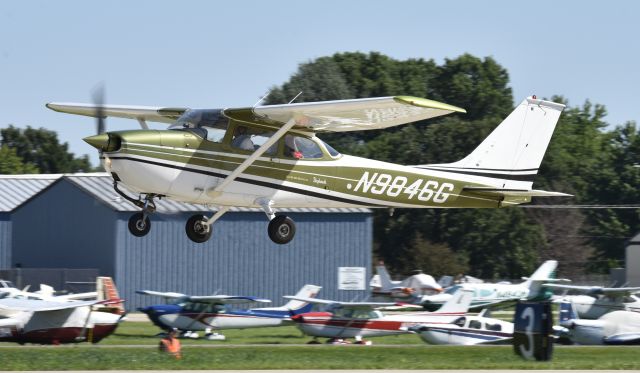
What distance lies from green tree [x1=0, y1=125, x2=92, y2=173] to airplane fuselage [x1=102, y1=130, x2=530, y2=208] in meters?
70.9

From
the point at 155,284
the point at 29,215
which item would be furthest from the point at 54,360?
the point at 29,215

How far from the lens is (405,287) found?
46.9 meters

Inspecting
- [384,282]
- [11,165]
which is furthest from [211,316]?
[11,165]

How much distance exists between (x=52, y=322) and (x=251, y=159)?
1359 cm

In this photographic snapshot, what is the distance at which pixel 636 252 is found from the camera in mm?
56844

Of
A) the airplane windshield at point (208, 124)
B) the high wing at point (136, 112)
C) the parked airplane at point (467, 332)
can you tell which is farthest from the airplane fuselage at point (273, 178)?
the parked airplane at point (467, 332)

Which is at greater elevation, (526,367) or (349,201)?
(349,201)

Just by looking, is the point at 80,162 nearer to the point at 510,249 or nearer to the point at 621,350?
the point at 510,249

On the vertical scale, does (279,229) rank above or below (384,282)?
above

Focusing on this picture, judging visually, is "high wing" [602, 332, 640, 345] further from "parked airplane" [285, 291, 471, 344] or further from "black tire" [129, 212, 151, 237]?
"black tire" [129, 212, 151, 237]

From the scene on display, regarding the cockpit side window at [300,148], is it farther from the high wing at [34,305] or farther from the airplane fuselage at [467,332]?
the airplane fuselage at [467,332]

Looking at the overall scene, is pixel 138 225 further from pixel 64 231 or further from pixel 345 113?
pixel 64 231

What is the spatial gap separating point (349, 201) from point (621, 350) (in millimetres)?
13346

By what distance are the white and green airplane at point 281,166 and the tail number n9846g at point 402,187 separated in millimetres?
19
